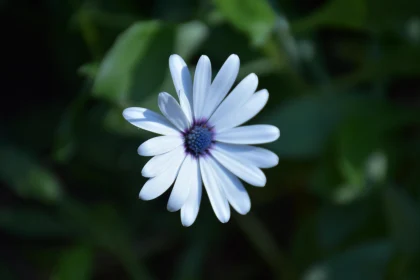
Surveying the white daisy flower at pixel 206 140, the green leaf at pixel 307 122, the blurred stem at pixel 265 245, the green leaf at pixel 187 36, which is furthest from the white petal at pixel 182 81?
the blurred stem at pixel 265 245

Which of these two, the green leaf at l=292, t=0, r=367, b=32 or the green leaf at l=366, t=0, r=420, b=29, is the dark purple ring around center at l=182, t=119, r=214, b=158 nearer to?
the green leaf at l=292, t=0, r=367, b=32

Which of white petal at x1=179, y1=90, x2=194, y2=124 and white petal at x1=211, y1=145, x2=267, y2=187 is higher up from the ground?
white petal at x1=179, y1=90, x2=194, y2=124

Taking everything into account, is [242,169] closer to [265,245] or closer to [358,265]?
[358,265]

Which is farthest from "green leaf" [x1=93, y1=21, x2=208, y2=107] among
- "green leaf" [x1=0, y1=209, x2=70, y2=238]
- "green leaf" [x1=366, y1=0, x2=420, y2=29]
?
"green leaf" [x1=0, y1=209, x2=70, y2=238]

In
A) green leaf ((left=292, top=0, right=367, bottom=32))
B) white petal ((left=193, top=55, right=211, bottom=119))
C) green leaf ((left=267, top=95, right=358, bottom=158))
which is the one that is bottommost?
white petal ((left=193, top=55, right=211, bottom=119))

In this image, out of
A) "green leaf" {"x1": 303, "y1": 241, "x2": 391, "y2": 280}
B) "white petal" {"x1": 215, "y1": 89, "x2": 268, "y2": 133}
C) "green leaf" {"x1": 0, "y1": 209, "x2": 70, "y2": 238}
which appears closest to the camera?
"white petal" {"x1": 215, "y1": 89, "x2": 268, "y2": 133}

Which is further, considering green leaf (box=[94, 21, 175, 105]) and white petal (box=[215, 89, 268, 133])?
green leaf (box=[94, 21, 175, 105])
